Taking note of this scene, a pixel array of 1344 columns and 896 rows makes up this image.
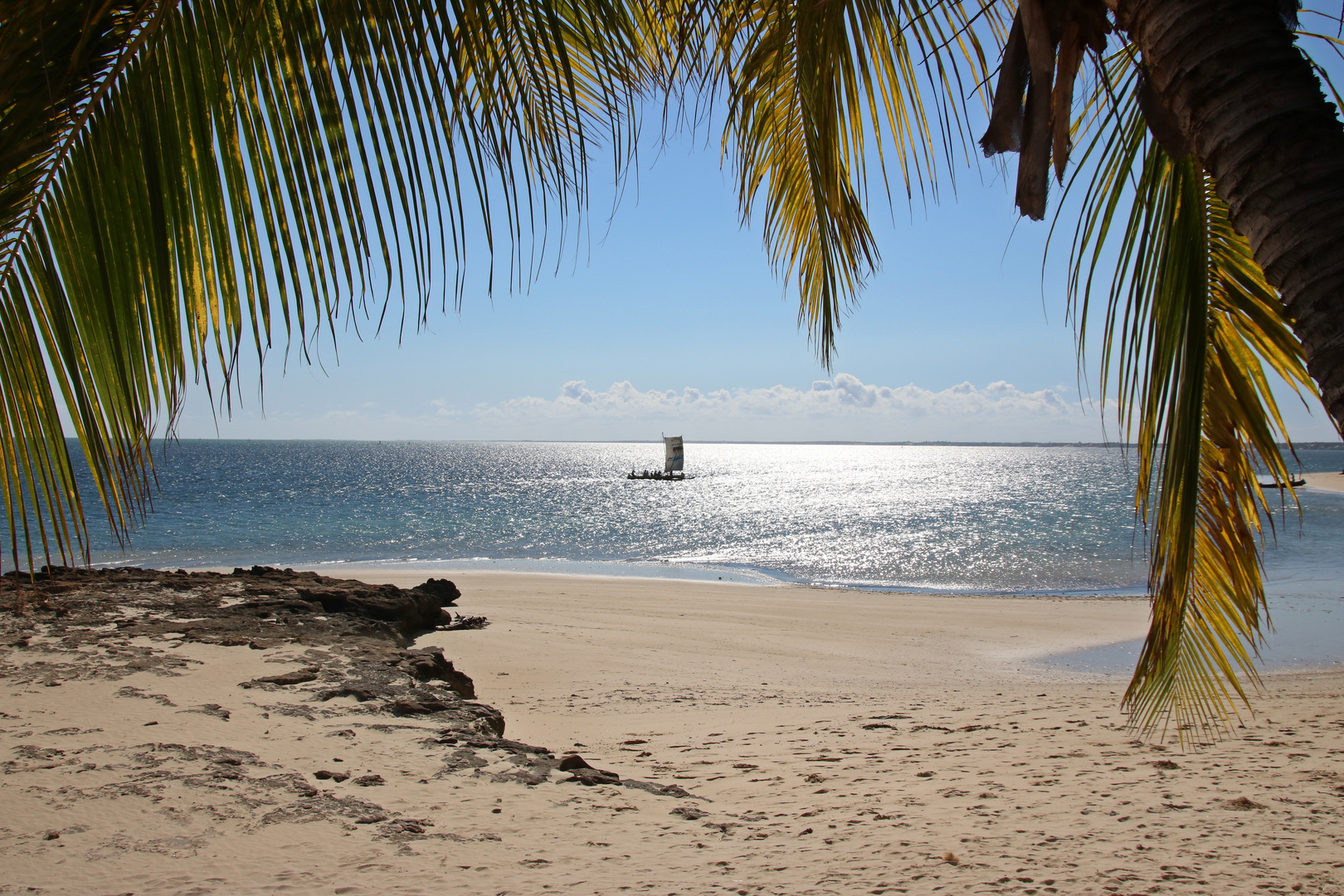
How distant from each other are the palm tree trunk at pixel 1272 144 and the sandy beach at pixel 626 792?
2.78m

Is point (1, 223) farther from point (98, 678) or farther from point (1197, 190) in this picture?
point (98, 678)

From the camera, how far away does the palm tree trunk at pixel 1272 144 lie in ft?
3.78

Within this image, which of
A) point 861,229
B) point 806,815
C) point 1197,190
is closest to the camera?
point 1197,190

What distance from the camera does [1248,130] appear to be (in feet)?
3.93

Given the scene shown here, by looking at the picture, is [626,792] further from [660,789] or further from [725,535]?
[725,535]

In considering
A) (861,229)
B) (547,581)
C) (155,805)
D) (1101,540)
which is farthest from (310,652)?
(1101,540)

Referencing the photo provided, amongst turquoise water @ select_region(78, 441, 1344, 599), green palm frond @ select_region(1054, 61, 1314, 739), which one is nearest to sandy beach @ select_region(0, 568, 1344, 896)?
green palm frond @ select_region(1054, 61, 1314, 739)

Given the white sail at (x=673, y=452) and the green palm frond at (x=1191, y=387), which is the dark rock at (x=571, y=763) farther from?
the white sail at (x=673, y=452)

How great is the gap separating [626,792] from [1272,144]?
3.87m

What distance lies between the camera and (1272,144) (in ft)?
3.86

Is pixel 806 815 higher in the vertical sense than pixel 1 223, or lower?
lower

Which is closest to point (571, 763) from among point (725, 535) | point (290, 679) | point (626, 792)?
point (626, 792)

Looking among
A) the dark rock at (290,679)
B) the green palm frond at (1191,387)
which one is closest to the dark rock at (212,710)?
the dark rock at (290,679)

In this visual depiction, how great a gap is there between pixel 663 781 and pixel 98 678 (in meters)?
3.81
